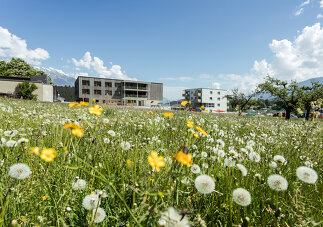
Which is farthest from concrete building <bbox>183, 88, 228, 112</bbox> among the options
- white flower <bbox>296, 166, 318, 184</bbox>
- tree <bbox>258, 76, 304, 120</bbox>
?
white flower <bbox>296, 166, 318, 184</bbox>

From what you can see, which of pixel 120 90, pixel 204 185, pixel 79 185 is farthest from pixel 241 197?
pixel 120 90

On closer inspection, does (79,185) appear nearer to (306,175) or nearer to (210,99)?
(306,175)

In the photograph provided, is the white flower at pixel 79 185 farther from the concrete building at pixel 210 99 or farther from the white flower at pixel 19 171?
the concrete building at pixel 210 99

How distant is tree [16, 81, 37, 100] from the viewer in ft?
136

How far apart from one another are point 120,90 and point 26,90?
43.0m

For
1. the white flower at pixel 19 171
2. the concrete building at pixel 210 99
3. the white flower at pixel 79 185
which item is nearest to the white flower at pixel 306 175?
the white flower at pixel 79 185

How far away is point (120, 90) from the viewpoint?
82500 mm

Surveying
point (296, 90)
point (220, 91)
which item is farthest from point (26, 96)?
point (220, 91)

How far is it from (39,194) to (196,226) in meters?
1.24

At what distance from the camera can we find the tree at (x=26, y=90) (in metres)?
41.4

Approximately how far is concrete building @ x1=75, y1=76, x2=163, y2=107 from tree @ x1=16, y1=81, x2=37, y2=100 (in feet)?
101

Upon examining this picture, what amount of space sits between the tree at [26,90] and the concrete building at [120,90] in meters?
30.8

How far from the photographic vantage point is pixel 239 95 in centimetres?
6288

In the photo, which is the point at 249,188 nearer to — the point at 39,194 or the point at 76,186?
the point at 76,186
